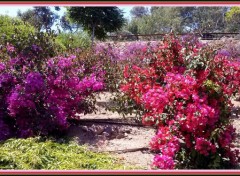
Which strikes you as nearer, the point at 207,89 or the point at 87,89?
the point at 207,89

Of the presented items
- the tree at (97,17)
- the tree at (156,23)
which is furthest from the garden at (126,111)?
the tree at (156,23)

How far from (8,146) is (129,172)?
2.15 m

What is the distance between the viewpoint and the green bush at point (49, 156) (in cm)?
485

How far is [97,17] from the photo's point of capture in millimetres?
16688

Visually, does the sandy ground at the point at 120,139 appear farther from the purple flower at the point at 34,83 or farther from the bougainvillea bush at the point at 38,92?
the purple flower at the point at 34,83

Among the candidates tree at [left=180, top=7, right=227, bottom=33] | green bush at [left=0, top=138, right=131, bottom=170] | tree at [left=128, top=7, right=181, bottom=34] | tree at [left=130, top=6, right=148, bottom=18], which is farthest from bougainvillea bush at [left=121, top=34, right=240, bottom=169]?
tree at [left=130, top=6, right=148, bottom=18]

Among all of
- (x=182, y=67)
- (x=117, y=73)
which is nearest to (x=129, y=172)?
(x=182, y=67)

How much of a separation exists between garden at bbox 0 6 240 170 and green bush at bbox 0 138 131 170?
13 mm

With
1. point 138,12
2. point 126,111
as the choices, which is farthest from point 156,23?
point 126,111

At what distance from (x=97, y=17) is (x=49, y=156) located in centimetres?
1216

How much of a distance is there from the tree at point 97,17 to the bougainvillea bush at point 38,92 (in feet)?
32.1

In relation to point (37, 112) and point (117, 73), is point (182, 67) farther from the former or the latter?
point (117, 73)

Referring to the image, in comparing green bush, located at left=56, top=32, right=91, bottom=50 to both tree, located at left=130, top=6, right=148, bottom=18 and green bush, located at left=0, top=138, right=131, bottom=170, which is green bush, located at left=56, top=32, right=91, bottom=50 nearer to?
green bush, located at left=0, top=138, right=131, bottom=170

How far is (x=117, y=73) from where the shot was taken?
8.86 m
